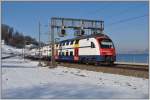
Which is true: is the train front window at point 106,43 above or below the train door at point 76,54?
above

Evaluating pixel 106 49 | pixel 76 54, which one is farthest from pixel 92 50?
pixel 76 54

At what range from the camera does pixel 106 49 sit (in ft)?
110

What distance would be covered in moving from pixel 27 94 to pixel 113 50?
74.4ft

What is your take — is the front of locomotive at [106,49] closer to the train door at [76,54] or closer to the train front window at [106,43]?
the train front window at [106,43]

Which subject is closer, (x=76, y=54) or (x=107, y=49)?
(x=107, y=49)

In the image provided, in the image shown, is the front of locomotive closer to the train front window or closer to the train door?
the train front window

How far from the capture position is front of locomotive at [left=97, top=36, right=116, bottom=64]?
33.2m

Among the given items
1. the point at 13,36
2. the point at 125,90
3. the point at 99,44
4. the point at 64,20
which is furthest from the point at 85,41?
the point at 13,36

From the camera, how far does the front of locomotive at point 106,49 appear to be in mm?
33250

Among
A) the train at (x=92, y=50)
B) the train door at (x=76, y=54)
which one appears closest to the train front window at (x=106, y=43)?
the train at (x=92, y=50)

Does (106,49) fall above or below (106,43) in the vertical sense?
below

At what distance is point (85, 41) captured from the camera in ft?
121

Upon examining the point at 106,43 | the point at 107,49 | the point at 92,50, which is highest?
the point at 106,43

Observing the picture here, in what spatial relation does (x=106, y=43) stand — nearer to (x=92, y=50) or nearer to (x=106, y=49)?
(x=106, y=49)
